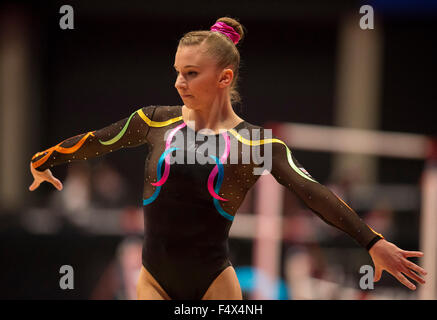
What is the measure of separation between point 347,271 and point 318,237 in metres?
0.49

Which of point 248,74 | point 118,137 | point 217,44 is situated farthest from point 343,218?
point 248,74

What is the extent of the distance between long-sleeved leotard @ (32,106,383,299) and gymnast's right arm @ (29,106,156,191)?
0.09m

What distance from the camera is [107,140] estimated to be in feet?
8.40

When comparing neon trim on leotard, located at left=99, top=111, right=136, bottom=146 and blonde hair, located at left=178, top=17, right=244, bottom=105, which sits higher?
blonde hair, located at left=178, top=17, right=244, bottom=105

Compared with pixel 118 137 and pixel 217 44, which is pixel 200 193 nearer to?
pixel 118 137

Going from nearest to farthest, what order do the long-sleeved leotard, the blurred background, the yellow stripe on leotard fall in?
the long-sleeved leotard < the yellow stripe on leotard < the blurred background

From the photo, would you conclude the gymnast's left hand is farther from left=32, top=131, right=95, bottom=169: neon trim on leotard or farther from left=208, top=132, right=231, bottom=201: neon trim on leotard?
left=32, top=131, right=95, bottom=169: neon trim on leotard

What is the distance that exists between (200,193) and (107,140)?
1.60ft

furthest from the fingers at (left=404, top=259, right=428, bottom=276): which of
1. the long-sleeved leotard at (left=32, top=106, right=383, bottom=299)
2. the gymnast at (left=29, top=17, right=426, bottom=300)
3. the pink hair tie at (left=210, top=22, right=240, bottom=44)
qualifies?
the pink hair tie at (left=210, top=22, right=240, bottom=44)

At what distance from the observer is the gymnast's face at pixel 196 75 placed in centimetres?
239

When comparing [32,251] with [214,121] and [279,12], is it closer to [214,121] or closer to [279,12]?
[214,121]

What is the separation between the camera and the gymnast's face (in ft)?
7.86

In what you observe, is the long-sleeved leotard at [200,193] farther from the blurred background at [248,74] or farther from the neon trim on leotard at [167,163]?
the blurred background at [248,74]
